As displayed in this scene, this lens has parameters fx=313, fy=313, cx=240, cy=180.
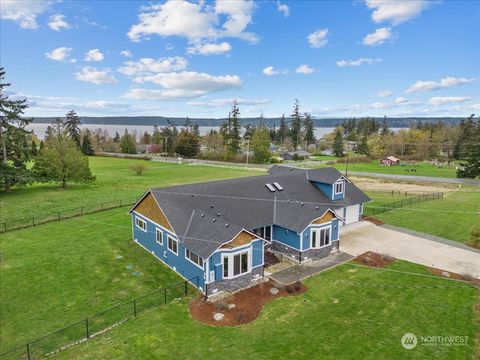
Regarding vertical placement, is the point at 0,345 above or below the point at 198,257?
below

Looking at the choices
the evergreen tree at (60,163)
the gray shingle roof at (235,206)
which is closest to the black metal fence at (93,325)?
the gray shingle roof at (235,206)

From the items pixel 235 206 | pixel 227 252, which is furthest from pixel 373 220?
pixel 227 252

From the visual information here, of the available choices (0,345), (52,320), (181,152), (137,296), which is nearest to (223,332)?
(137,296)

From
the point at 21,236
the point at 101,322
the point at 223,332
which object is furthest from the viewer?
the point at 21,236

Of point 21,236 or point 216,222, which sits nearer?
point 216,222

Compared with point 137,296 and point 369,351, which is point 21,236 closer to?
point 137,296

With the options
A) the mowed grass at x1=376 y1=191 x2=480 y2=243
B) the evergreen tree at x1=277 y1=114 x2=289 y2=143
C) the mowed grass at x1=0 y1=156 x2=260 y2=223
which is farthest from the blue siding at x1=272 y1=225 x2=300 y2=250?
the evergreen tree at x1=277 y1=114 x2=289 y2=143

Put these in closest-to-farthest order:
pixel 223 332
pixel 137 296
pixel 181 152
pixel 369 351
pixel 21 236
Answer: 1. pixel 369 351
2. pixel 223 332
3. pixel 137 296
4. pixel 21 236
5. pixel 181 152
